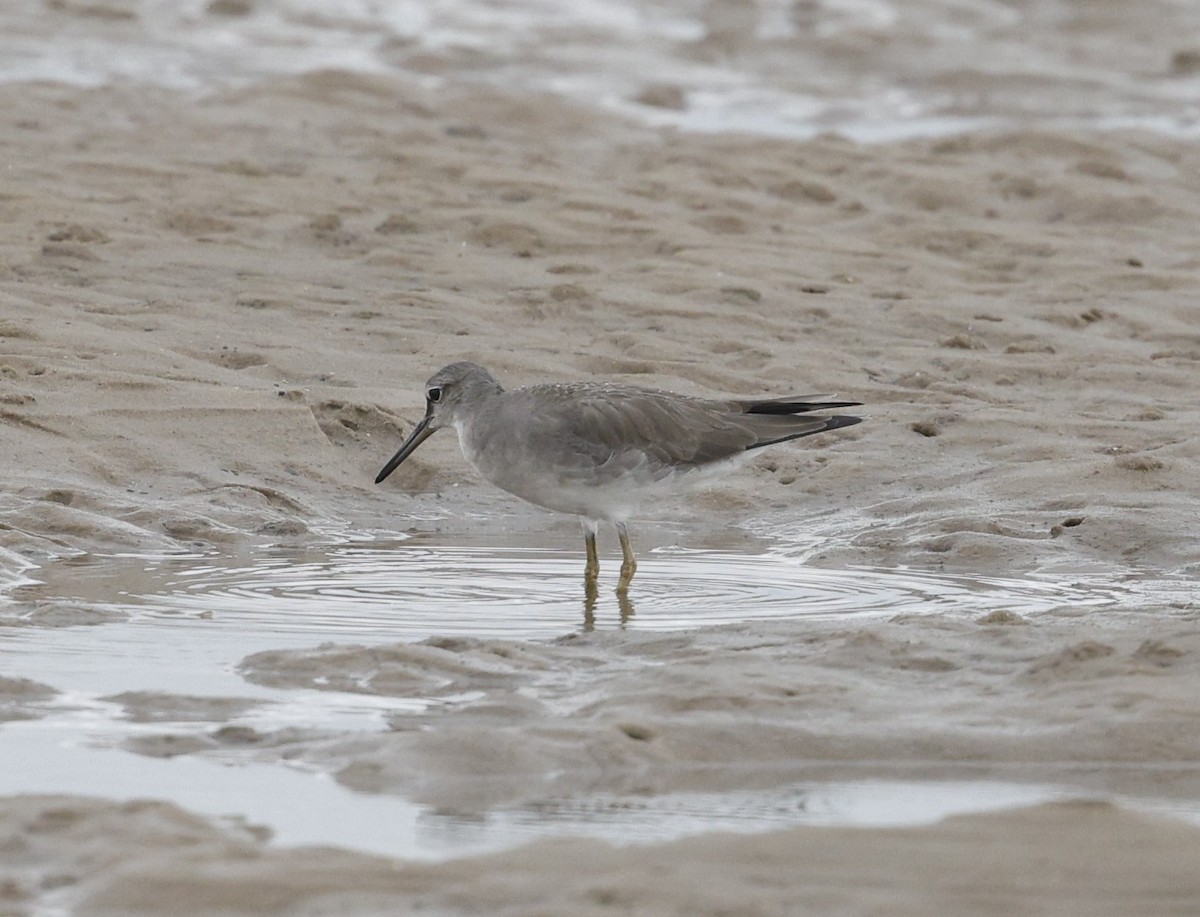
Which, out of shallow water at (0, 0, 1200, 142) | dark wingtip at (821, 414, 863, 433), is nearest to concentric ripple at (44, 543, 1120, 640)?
dark wingtip at (821, 414, 863, 433)

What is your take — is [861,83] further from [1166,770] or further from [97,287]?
[1166,770]

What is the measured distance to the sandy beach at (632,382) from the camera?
4.79 m

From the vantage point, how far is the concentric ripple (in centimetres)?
738

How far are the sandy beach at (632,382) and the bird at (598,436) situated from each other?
40 centimetres

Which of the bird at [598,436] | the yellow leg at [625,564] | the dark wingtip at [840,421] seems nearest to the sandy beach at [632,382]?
the yellow leg at [625,564]

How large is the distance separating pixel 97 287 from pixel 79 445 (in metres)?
2.26

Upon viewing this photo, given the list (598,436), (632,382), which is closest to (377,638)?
(598,436)

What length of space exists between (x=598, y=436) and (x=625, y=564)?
22.3 inches

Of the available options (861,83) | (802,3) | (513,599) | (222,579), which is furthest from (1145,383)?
(802,3)

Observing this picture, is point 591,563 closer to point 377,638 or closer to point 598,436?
point 598,436

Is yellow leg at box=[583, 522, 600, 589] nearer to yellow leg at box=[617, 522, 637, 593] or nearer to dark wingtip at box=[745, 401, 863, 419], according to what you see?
yellow leg at box=[617, 522, 637, 593]

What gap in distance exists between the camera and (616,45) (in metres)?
20.9

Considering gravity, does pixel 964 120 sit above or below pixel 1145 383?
above

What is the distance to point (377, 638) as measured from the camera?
7.04 m
